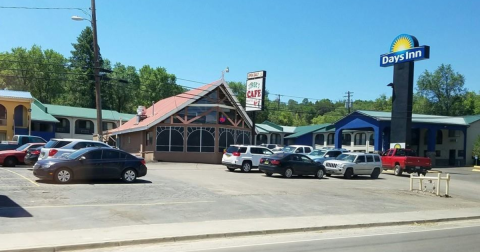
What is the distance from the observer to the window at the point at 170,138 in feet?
124

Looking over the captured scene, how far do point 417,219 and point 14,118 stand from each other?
5006cm

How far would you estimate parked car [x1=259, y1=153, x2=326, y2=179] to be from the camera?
26719mm

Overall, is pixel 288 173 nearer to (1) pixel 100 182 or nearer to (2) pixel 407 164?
(1) pixel 100 182

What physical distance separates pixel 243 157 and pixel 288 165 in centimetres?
389

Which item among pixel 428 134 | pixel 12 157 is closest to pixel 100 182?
pixel 12 157

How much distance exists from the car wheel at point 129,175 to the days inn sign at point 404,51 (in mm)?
32226

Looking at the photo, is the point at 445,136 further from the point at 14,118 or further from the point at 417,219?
the point at 14,118

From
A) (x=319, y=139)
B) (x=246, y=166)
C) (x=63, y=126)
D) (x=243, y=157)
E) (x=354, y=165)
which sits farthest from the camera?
(x=319, y=139)

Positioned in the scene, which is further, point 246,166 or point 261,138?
point 261,138

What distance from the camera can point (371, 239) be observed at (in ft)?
36.8

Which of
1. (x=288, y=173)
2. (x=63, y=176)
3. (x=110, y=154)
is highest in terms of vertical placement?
(x=110, y=154)

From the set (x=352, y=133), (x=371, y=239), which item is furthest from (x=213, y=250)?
(x=352, y=133)

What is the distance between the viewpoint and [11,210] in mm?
12578

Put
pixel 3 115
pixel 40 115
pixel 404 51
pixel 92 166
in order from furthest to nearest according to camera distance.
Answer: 1. pixel 40 115
2. pixel 3 115
3. pixel 404 51
4. pixel 92 166
